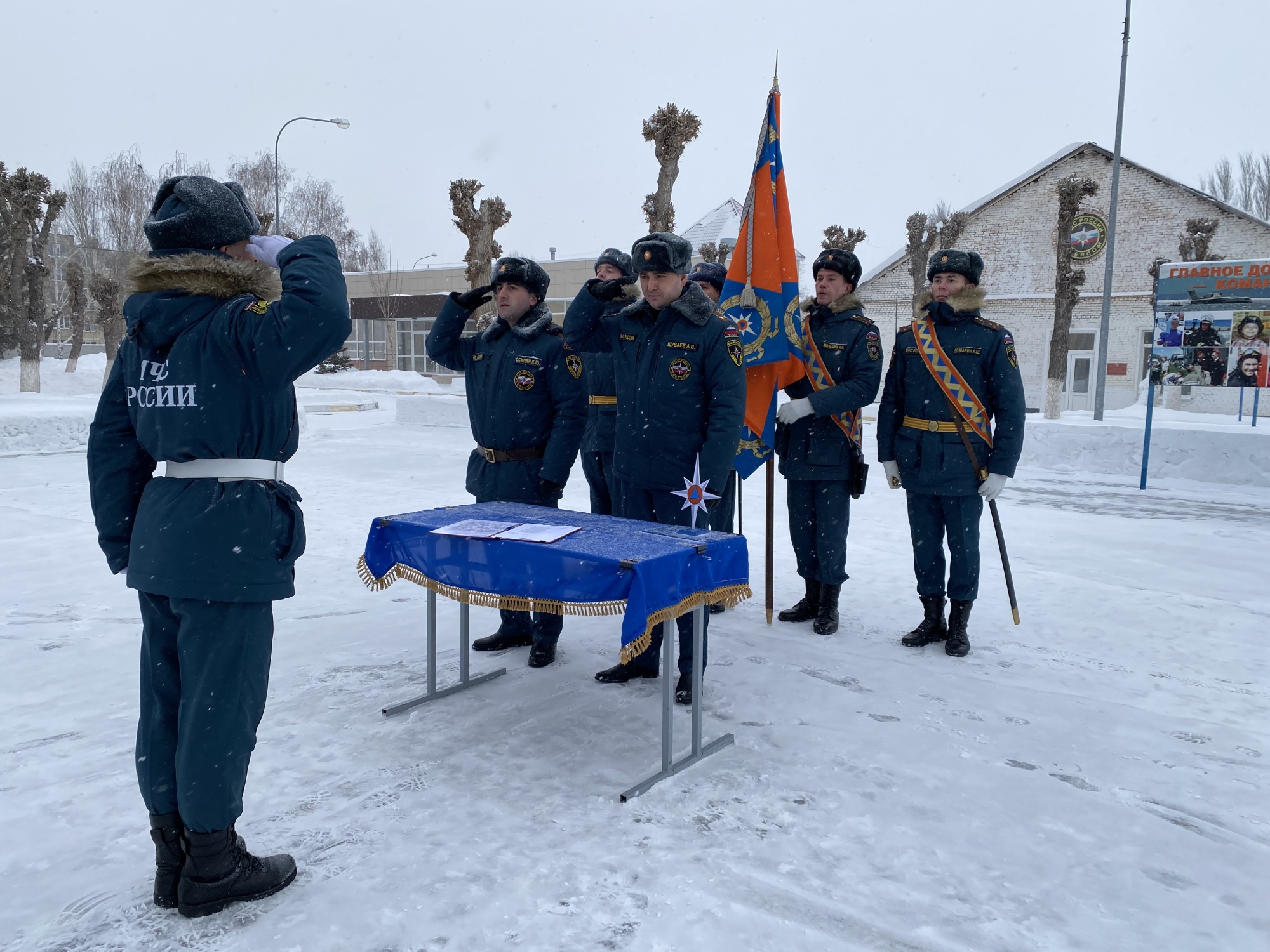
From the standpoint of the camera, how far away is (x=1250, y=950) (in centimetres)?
224

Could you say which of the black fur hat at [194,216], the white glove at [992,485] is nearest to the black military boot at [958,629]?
the white glove at [992,485]

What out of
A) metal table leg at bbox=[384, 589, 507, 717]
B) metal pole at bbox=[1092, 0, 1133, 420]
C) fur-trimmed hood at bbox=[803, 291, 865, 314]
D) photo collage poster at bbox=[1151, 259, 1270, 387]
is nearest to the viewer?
metal table leg at bbox=[384, 589, 507, 717]

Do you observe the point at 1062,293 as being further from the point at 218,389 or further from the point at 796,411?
the point at 218,389

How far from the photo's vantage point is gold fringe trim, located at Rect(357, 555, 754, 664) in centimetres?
280

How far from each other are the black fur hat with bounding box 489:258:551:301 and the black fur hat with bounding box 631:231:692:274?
632 mm

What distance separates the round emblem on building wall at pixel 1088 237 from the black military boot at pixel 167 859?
89.5 ft

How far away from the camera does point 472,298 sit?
431 cm

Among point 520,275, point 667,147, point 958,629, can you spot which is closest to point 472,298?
point 520,275

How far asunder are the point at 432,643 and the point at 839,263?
292cm

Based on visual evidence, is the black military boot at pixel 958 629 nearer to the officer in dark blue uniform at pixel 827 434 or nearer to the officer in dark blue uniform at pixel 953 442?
the officer in dark blue uniform at pixel 953 442

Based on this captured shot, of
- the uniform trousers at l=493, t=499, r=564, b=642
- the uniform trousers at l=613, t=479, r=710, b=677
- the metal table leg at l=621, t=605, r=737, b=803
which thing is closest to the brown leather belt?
the uniform trousers at l=493, t=499, r=564, b=642

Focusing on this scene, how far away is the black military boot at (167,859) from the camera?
234 cm

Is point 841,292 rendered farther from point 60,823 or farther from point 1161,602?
point 60,823

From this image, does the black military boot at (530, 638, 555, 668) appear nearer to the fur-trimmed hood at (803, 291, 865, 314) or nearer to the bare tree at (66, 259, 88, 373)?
the fur-trimmed hood at (803, 291, 865, 314)
